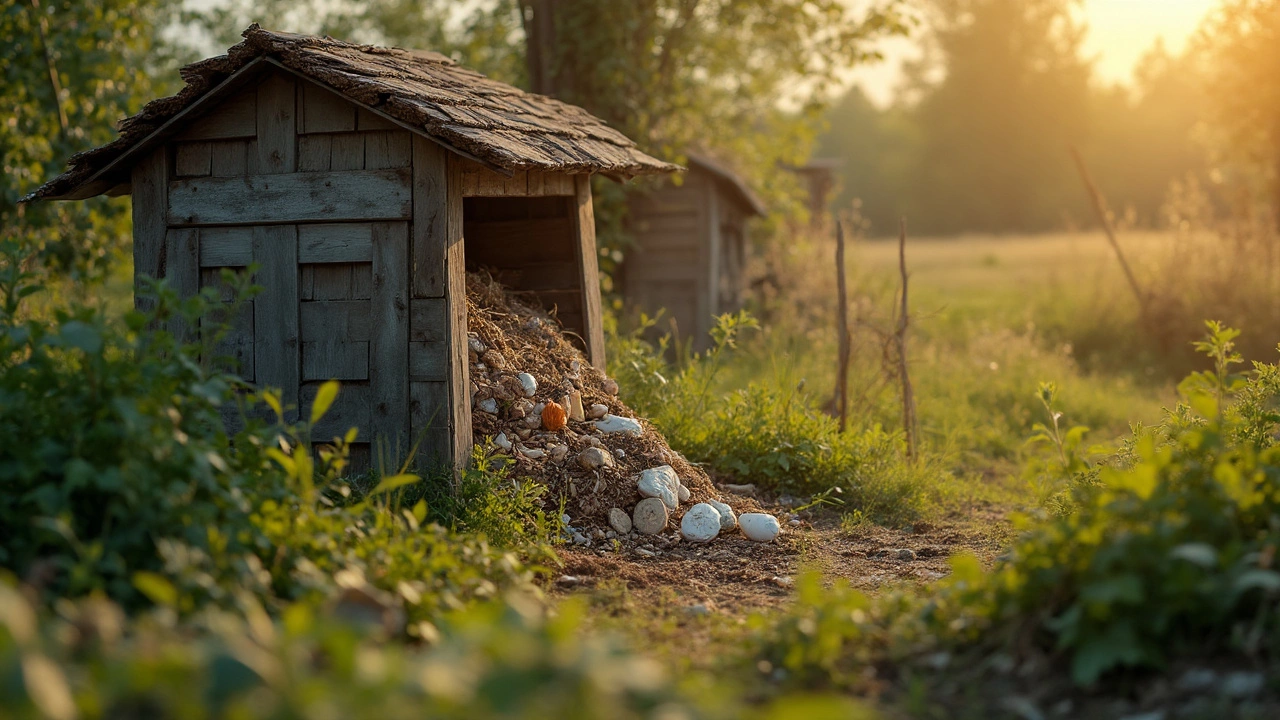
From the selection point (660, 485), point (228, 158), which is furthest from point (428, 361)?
point (228, 158)

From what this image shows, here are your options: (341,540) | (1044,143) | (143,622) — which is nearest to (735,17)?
(341,540)

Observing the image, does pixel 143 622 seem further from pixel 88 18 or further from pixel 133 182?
pixel 88 18

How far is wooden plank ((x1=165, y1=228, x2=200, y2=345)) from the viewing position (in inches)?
238

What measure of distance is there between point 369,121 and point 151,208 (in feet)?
4.77

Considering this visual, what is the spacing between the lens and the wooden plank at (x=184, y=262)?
6.05 meters

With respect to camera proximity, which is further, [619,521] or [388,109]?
[619,521]

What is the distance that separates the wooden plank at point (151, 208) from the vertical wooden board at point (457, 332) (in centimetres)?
174

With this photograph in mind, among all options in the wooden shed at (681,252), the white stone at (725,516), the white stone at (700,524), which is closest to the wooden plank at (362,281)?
the white stone at (700,524)

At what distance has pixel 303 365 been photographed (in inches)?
233

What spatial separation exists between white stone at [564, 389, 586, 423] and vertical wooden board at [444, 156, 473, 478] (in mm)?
909

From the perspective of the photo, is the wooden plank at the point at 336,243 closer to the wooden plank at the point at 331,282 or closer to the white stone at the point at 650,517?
the wooden plank at the point at 331,282

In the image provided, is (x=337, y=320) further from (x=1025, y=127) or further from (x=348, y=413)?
(x=1025, y=127)

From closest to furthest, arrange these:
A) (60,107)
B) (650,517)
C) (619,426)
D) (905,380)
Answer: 1. (650,517)
2. (619,426)
3. (905,380)
4. (60,107)

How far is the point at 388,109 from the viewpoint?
5.50 meters
